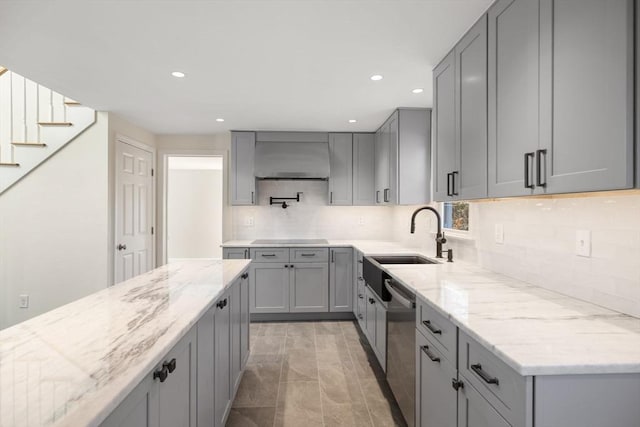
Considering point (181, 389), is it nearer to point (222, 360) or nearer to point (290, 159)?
point (222, 360)

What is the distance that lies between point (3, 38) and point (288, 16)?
1.78 metres

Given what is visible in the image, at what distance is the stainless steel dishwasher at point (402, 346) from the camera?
1896mm

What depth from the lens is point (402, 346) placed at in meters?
2.09

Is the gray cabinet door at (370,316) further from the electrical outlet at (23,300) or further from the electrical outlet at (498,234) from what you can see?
the electrical outlet at (23,300)

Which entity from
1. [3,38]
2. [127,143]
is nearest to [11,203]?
[127,143]

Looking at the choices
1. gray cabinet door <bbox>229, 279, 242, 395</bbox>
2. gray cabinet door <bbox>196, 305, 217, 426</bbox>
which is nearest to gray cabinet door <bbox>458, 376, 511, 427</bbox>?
gray cabinet door <bbox>196, 305, 217, 426</bbox>

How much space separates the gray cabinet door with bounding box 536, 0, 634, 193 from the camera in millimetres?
986

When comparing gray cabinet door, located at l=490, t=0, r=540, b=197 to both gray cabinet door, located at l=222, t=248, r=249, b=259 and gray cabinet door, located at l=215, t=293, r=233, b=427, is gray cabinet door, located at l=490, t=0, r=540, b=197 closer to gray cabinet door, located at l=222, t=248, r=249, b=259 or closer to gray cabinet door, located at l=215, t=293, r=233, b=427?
gray cabinet door, located at l=215, t=293, r=233, b=427

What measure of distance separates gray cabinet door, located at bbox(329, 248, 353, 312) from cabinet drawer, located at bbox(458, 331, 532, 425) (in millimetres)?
2800

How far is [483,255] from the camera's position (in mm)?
2373

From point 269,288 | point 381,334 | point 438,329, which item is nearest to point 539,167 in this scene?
point 438,329

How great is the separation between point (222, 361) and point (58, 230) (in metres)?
2.84

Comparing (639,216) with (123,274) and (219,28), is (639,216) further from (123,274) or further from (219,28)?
(123,274)

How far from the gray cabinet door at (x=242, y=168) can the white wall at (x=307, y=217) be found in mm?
282
